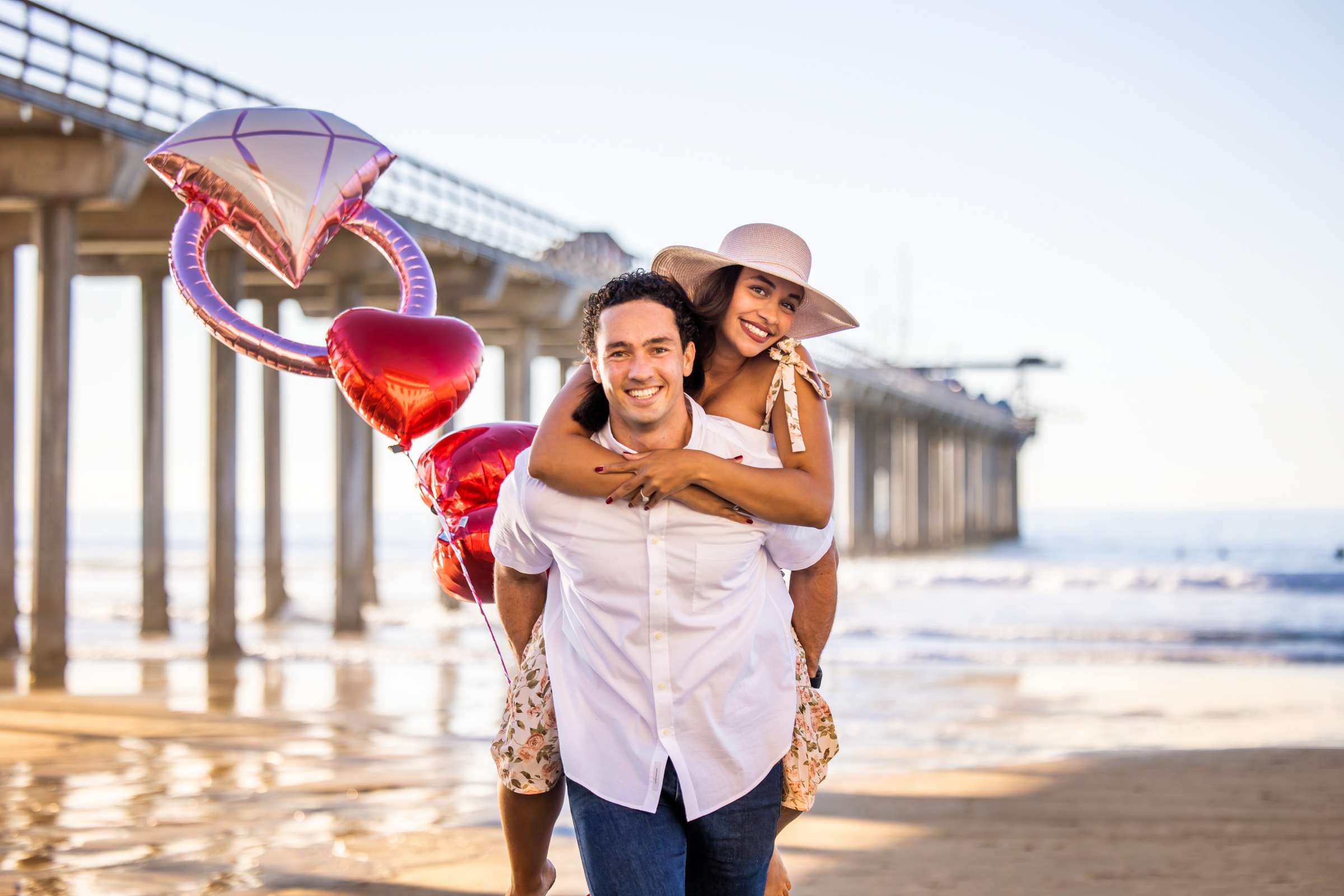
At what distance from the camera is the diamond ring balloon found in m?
3.67

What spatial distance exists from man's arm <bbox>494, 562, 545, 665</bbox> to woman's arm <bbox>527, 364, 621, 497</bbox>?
29cm

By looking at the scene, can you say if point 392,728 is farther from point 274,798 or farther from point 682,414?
point 682,414

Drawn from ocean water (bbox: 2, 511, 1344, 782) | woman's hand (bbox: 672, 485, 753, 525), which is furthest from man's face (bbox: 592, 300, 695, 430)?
ocean water (bbox: 2, 511, 1344, 782)

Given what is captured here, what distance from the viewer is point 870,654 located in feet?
49.3

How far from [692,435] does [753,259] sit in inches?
18.4

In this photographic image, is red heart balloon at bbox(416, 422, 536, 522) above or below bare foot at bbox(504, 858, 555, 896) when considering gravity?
above

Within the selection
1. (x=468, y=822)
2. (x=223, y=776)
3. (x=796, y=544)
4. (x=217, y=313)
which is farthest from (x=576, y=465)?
(x=223, y=776)

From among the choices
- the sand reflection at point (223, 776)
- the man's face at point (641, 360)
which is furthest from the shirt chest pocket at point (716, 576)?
the sand reflection at point (223, 776)

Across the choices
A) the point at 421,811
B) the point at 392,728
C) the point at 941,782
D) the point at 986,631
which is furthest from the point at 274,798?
the point at 986,631

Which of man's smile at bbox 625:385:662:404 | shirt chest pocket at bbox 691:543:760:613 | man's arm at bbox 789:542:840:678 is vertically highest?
man's smile at bbox 625:385:662:404

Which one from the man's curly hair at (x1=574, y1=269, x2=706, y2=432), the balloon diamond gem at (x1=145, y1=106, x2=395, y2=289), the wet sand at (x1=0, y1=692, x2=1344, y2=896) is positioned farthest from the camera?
the wet sand at (x1=0, y1=692, x2=1344, y2=896)

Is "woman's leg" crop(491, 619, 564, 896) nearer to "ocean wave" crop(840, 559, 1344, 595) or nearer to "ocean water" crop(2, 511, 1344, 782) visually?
"ocean water" crop(2, 511, 1344, 782)

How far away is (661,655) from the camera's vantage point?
7.89 ft

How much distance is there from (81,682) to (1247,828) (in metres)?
8.63
